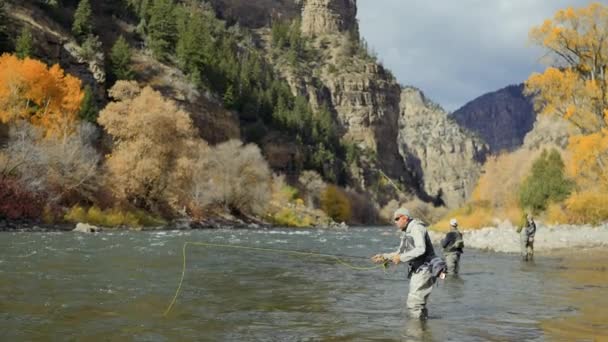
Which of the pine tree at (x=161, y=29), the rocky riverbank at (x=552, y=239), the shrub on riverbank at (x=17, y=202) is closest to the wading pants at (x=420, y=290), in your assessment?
the rocky riverbank at (x=552, y=239)

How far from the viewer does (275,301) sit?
512 inches

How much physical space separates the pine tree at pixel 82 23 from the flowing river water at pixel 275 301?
6156cm

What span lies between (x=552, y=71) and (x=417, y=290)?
83.3 ft

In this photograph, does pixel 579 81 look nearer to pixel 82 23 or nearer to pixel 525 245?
pixel 525 245

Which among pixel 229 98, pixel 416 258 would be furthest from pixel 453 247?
pixel 229 98

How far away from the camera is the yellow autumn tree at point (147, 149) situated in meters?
51.4

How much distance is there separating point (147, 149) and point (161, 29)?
49.4 metres

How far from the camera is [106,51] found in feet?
268

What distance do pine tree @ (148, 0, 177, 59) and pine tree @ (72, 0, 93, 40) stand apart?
11.9m

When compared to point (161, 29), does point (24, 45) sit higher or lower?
lower

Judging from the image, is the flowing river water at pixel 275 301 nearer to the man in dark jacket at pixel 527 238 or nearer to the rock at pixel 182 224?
the man in dark jacket at pixel 527 238

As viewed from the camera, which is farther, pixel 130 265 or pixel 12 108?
pixel 12 108

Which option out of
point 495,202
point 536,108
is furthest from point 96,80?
point 536,108

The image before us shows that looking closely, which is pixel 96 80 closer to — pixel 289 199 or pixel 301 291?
pixel 289 199
